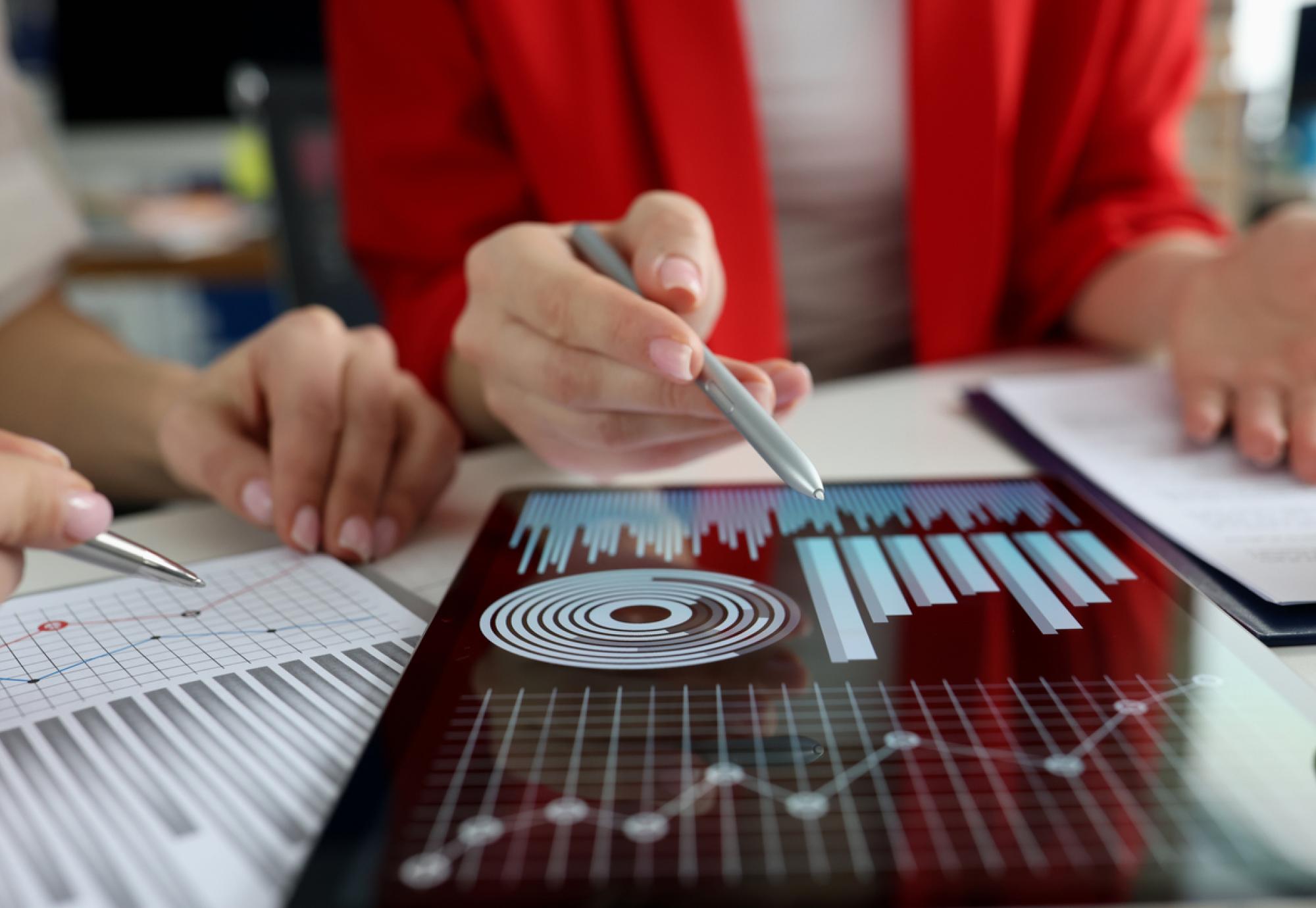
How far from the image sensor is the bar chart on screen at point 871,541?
0.31 m

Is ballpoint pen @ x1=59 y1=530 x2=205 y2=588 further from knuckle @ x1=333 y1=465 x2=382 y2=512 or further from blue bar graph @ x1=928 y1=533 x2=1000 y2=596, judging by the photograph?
blue bar graph @ x1=928 y1=533 x2=1000 y2=596

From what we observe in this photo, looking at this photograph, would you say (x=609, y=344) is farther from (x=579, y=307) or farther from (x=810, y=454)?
(x=810, y=454)

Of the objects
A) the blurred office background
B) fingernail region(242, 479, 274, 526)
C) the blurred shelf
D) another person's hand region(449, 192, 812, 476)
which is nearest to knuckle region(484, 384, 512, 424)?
another person's hand region(449, 192, 812, 476)

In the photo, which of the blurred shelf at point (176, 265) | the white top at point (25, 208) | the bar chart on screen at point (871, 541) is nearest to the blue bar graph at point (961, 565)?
the bar chart on screen at point (871, 541)

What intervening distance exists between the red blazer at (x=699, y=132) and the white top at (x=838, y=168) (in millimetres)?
35

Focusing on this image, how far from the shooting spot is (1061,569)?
34 cm

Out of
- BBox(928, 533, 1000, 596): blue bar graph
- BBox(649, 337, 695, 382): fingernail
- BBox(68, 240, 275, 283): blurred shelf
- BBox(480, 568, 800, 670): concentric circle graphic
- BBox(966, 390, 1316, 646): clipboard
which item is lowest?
BBox(68, 240, 275, 283): blurred shelf

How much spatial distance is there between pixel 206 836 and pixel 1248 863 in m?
0.20

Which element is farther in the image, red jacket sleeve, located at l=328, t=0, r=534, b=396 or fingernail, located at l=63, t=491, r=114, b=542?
red jacket sleeve, located at l=328, t=0, r=534, b=396

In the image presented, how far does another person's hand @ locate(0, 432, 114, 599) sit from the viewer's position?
0.25m

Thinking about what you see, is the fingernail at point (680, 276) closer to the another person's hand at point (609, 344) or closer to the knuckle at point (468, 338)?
the another person's hand at point (609, 344)

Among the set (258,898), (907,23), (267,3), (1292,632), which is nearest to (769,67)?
Result: (907,23)

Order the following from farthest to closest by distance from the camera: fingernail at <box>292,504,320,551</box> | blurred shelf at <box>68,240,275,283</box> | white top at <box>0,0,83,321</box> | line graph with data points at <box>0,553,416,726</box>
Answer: blurred shelf at <box>68,240,275,283</box> → white top at <box>0,0,83,321</box> → fingernail at <box>292,504,320,551</box> → line graph with data points at <box>0,553,416,726</box>

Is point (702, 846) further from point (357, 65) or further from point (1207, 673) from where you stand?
point (357, 65)
